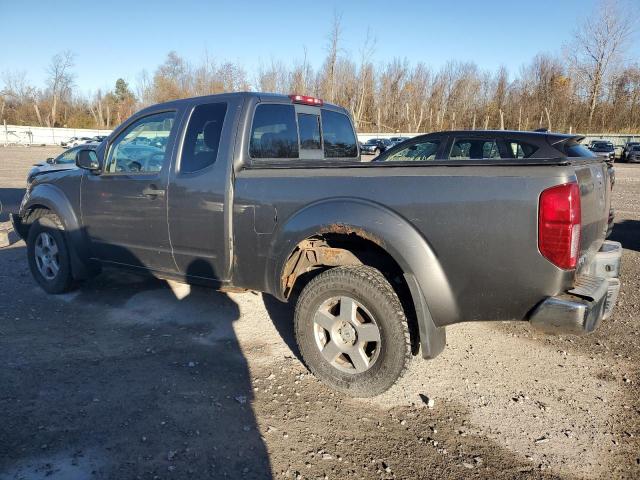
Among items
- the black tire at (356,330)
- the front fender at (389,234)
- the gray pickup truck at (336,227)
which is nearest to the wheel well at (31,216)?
the gray pickup truck at (336,227)

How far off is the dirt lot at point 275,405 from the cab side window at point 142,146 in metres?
1.47

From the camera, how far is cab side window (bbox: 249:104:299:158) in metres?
3.99

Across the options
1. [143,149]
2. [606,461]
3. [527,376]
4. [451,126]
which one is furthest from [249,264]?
[451,126]

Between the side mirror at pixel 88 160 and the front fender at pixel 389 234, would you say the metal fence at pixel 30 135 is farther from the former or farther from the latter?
the front fender at pixel 389 234

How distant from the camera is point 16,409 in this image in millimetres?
3078

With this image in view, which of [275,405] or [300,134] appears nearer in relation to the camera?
[275,405]

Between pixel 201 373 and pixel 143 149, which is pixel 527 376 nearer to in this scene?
pixel 201 373

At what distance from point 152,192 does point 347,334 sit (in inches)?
85.3

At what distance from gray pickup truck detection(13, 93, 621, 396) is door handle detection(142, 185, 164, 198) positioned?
1 centimetres

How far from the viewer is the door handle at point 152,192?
164 inches

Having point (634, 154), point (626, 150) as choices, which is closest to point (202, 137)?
point (634, 154)

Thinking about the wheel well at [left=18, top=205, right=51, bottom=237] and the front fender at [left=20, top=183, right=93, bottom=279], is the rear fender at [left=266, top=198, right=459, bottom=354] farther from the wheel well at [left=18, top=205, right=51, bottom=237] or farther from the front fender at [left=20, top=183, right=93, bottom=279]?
the wheel well at [left=18, top=205, right=51, bottom=237]

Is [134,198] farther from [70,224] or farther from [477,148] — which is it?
[477,148]

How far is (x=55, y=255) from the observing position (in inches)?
207
